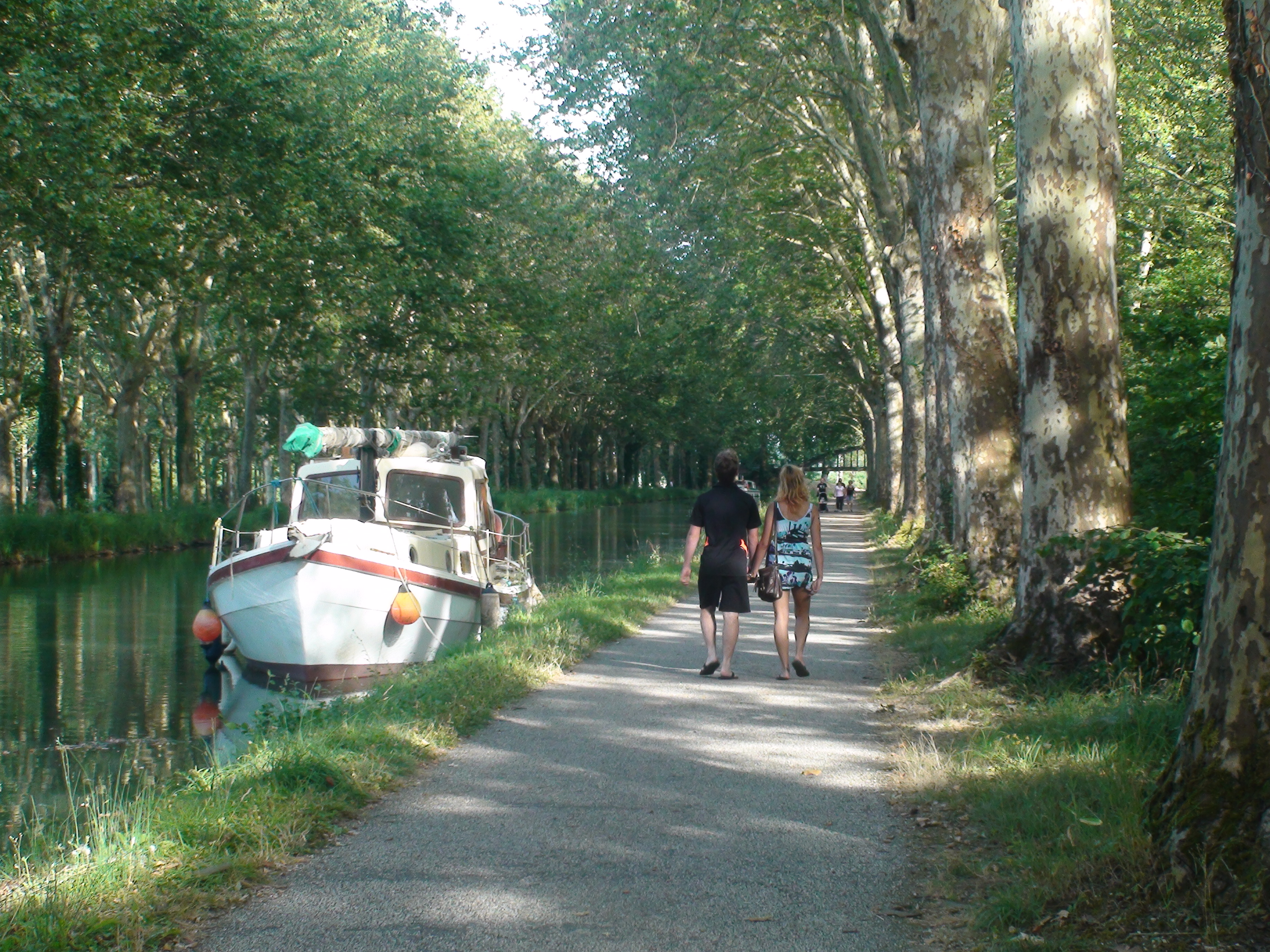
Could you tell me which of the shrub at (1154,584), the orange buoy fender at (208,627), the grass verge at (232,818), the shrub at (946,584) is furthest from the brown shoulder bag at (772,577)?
the orange buoy fender at (208,627)

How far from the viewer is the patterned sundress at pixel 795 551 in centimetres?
1109

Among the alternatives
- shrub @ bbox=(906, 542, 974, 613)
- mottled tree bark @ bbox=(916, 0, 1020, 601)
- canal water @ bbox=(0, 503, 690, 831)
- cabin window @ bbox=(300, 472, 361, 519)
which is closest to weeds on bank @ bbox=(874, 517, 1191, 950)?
mottled tree bark @ bbox=(916, 0, 1020, 601)

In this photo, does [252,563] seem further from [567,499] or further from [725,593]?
[567,499]

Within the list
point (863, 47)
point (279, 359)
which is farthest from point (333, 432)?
point (279, 359)

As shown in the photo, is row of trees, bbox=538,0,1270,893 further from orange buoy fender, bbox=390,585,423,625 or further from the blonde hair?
orange buoy fender, bbox=390,585,423,625

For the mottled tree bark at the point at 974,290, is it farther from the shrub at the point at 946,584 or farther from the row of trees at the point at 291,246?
the row of trees at the point at 291,246

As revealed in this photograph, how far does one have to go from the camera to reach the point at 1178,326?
1266 cm

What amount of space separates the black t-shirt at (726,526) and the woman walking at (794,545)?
5.6 inches

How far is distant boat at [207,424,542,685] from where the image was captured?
15797 millimetres

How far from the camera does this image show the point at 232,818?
5977mm

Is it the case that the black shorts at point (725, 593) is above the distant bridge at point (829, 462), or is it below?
below

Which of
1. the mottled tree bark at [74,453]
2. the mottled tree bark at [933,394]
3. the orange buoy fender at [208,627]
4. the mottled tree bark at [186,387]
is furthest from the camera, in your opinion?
the mottled tree bark at [186,387]

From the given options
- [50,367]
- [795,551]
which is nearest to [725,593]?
[795,551]

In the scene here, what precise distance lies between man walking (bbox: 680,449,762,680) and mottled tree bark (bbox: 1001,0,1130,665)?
2.33m
